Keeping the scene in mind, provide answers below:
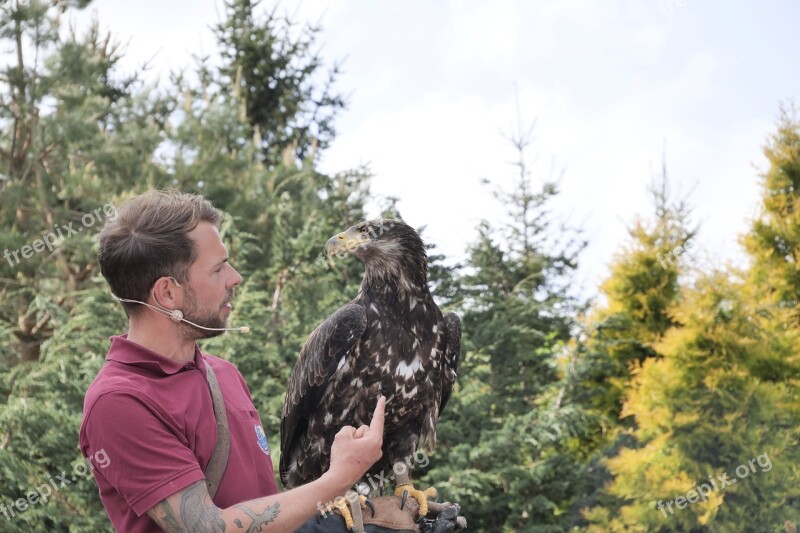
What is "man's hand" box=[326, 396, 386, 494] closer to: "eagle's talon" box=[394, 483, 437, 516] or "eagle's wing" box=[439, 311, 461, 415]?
"eagle's talon" box=[394, 483, 437, 516]

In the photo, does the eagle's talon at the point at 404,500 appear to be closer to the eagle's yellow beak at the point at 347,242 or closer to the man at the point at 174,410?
the man at the point at 174,410

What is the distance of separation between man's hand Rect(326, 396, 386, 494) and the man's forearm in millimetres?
45

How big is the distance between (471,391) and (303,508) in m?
6.71

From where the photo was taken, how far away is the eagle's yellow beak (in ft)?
9.82

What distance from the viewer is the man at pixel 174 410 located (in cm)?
187

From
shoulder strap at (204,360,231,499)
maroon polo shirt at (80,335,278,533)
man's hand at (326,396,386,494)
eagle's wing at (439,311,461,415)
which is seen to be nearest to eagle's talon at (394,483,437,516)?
eagle's wing at (439,311,461,415)

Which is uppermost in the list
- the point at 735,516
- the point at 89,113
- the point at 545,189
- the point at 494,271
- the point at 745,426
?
the point at 89,113

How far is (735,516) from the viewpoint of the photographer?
8.86 metres

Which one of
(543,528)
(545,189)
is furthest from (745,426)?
(545,189)

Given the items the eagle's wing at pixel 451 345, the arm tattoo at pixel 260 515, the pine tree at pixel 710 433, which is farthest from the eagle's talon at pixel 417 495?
the pine tree at pixel 710 433

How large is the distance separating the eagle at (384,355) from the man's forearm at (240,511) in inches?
38.5

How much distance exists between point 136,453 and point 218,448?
0.92 ft

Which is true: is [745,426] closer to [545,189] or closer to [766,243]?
[545,189]

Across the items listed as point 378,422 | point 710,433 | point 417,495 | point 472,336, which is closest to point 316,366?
point 417,495
